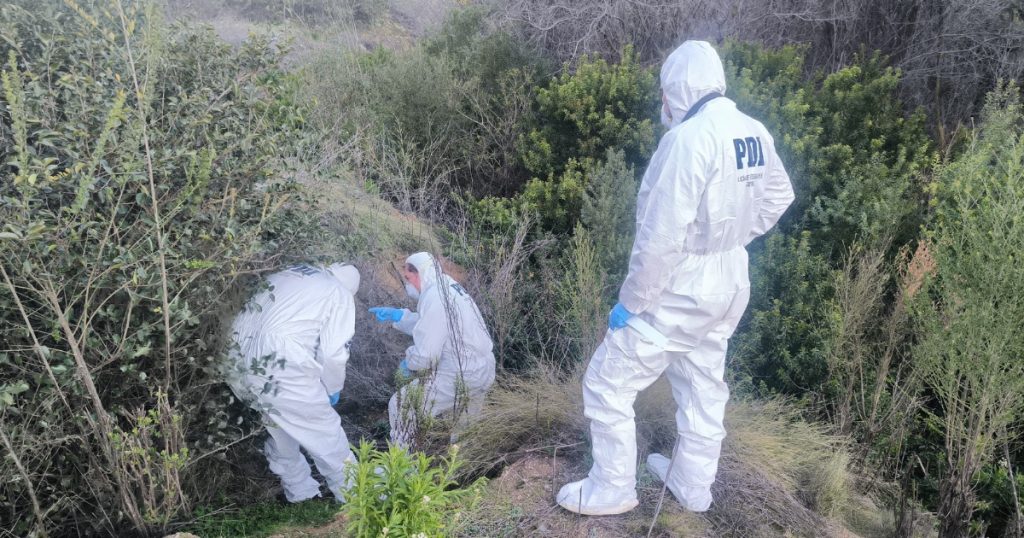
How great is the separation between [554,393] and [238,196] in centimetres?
197

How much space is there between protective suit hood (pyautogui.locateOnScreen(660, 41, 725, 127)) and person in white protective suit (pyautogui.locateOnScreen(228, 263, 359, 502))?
208 cm

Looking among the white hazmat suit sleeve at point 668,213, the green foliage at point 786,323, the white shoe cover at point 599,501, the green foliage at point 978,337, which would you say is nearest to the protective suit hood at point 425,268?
the white shoe cover at point 599,501

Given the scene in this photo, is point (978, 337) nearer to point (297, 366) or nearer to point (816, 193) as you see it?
point (816, 193)

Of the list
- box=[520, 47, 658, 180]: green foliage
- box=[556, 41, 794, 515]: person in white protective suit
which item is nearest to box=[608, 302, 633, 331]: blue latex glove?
box=[556, 41, 794, 515]: person in white protective suit

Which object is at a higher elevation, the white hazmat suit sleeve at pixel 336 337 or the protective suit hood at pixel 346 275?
the protective suit hood at pixel 346 275

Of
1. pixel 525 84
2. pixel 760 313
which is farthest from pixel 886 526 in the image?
pixel 525 84

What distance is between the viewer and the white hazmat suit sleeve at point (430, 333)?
4125mm

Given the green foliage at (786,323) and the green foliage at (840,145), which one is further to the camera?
the green foliage at (840,145)

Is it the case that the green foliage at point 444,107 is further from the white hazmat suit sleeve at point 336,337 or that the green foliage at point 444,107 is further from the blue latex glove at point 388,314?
the white hazmat suit sleeve at point 336,337

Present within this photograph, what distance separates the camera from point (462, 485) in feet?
12.1

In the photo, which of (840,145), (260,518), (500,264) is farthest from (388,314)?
(840,145)

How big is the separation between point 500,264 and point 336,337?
1.88 m

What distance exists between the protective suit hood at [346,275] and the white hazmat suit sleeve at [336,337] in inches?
7.7

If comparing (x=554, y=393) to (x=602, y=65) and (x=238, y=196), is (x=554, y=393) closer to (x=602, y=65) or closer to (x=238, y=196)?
(x=238, y=196)
